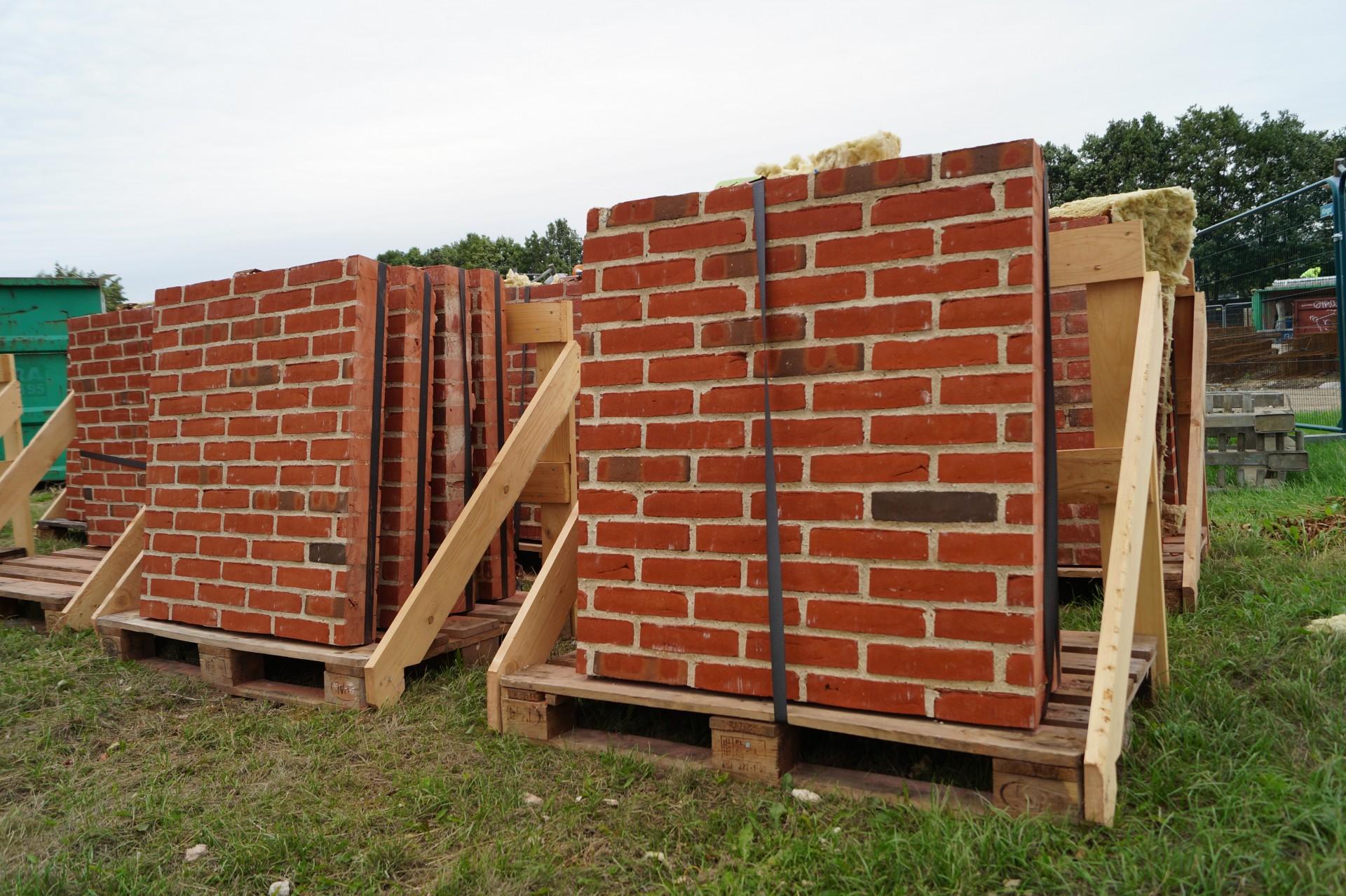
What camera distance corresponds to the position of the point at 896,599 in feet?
7.55

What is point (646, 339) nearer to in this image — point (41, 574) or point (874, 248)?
point (874, 248)

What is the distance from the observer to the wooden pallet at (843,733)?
2084 mm

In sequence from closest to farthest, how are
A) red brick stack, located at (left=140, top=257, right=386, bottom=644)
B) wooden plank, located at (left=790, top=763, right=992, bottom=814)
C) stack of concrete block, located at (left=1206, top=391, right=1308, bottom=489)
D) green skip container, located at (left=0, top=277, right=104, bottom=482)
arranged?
wooden plank, located at (left=790, top=763, right=992, bottom=814) < red brick stack, located at (left=140, top=257, right=386, bottom=644) < stack of concrete block, located at (left=1206, top=391, right=1308, bottom=489) < green skip container, located at (left=0, top=277, right=104, bottom=482)

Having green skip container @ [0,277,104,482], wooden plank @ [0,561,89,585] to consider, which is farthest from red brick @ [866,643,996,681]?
green skip container @ [0,277,104,482]

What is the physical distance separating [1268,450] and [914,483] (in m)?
6.01

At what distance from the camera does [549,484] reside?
148 inches

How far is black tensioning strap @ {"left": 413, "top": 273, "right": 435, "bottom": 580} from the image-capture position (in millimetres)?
3639

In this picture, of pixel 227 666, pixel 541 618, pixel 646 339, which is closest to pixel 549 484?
pixel 541 618

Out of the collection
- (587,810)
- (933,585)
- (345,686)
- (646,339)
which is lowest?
(587,810)

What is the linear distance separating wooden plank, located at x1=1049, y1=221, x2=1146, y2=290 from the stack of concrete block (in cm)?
495

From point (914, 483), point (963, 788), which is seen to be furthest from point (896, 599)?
point (963, 788)

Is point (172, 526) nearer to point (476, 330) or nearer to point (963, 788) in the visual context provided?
point (476, 330)

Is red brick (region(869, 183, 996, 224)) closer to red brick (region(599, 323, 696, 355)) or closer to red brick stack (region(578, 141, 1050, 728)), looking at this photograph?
red brick stack (region(578, 141, 1050, 728))

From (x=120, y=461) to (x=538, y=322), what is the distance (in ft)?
10.3
